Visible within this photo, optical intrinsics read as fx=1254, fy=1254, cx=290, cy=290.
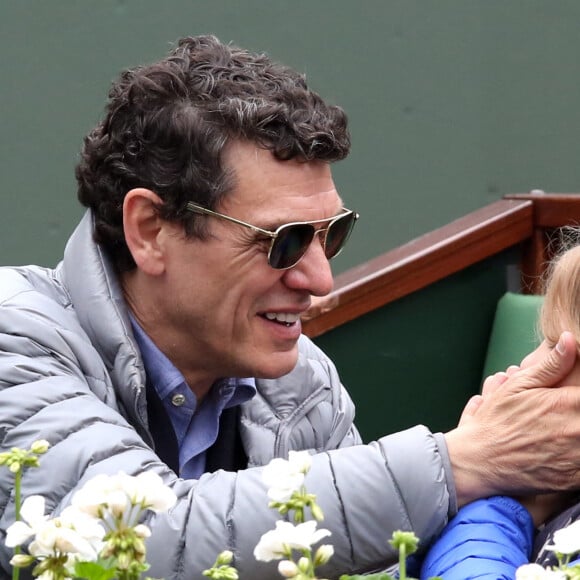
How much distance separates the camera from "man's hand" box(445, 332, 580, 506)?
2.06 m

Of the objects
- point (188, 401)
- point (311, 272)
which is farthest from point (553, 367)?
point (188, 401)

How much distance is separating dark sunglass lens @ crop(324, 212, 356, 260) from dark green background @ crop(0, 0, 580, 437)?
2.18m

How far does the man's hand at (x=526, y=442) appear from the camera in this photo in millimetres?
2057

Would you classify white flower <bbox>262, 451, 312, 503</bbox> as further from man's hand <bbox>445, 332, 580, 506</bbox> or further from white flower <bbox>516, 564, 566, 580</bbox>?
man's hand <bbox>445, 332, 580, 506</bbox>

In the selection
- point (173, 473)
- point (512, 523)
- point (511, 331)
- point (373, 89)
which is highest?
point (373, 89)

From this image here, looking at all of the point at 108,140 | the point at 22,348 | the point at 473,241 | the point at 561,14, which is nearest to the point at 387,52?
the point at 561,14

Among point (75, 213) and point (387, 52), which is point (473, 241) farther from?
point (75, 213)

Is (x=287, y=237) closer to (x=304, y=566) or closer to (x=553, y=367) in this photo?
(x=553, y=367)

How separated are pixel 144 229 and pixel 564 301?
843 mm

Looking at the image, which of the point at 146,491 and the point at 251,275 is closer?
the point at 146,491

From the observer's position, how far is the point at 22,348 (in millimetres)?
2127

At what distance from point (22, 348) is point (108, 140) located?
597mm

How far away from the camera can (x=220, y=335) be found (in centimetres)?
246

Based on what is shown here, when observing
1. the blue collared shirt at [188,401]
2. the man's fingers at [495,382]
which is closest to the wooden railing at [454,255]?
the blue collared shirt at [188,401]
